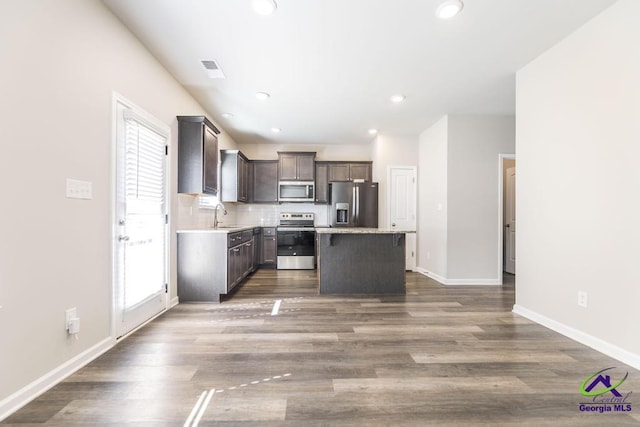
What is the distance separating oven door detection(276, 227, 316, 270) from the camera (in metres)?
5.62

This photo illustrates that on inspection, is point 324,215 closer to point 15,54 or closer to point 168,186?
point 168,186

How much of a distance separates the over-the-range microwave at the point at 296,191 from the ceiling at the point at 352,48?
1.88 meters

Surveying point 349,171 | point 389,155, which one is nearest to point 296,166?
point 349,171

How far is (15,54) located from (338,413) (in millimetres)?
2635

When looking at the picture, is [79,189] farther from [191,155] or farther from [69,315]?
[191,155]

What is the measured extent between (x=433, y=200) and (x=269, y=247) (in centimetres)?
338

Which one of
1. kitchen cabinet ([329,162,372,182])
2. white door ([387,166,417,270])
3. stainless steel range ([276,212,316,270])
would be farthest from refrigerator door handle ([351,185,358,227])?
stainless steel range ([276,212,316,270])

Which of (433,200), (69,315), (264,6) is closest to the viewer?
(69,315)

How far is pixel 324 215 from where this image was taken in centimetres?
623

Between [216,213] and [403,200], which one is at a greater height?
[403,200]

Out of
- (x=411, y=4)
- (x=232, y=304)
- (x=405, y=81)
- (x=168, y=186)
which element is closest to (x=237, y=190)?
(x=168, y=186)

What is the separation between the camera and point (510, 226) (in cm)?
525

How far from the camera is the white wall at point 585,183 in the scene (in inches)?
79.4

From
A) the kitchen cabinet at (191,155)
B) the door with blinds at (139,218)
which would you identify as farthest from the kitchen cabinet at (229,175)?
the door with blinds at (139,218)
